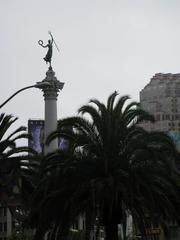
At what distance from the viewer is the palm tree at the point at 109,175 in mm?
27047

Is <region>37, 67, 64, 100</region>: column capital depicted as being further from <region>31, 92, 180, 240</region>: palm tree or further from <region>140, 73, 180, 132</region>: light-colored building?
<region>140, 73, 180, 132</region>: light-colored building

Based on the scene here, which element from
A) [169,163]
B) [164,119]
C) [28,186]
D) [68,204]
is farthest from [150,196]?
[164,119]

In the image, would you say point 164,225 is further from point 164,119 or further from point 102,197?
point 164,119

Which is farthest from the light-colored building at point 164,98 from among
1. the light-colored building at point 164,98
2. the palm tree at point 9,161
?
the palm tree at point 9,161

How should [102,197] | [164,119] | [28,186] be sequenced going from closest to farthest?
[102,197] → [28,186] → [164,119]

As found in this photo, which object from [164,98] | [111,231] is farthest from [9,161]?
[164,98]

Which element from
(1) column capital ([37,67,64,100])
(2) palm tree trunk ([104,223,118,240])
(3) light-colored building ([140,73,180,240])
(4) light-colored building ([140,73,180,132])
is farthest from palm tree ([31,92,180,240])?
(4) light-colored building ([140,73,180,132])

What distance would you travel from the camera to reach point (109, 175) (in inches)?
1075

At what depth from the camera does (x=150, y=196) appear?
87.5ft

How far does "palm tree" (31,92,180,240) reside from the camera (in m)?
27.0

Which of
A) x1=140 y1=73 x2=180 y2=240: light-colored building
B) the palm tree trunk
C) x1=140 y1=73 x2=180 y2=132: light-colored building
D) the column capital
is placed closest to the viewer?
the palm tree trunk

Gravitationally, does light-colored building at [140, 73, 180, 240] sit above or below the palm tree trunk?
above

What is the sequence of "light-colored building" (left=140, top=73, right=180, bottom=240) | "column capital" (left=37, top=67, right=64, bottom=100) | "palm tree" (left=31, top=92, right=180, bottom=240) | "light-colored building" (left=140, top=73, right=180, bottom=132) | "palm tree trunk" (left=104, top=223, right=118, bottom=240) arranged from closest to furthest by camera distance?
"palm tree" (left=31, top=92, right=180, bottom=240) < "palm tree trunk" (left=104, top=223, right=118, bottom=240) < "column capital" (left=37, top=67, right=64, bottom=100) < "light-colored building" (left=140, top=73, right=180, bottom=240) < "light-colored building" (left=140, top=73, right=180, bottom=132)

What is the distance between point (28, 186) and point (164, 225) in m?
9.41
